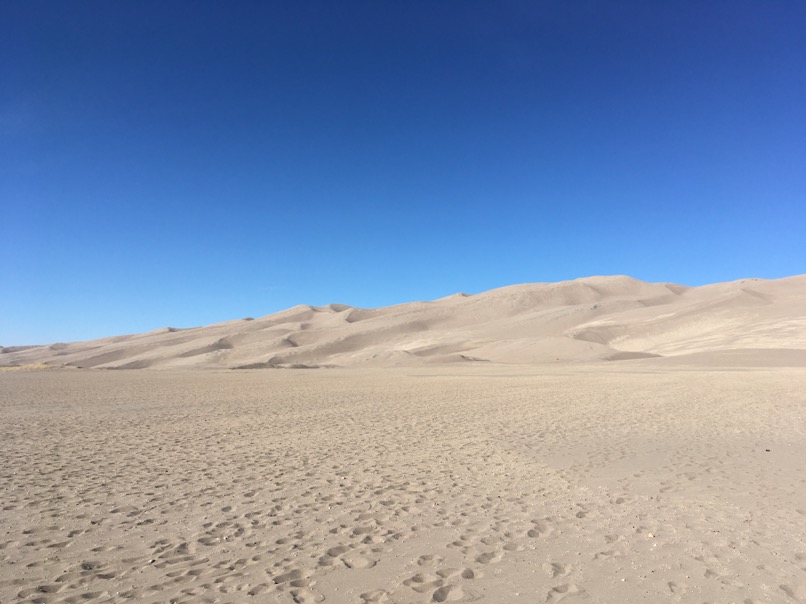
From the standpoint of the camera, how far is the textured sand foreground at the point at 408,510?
4.87m

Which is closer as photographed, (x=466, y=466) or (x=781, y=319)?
(x=466, y=466)

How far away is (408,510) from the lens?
703 cm

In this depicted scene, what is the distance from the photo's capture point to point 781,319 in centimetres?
5966

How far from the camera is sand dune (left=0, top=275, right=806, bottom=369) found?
55.3 meters

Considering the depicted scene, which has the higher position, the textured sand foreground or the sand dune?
the sand dune

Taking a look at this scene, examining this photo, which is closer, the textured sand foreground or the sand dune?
the textured sand foreground

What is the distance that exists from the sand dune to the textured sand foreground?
38.6 metres

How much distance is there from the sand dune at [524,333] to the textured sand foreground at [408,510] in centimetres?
3864

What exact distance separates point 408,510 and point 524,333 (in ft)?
251

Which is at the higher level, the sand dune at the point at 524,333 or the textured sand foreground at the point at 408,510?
the sand dune at the point at 524,333

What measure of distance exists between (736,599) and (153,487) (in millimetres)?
7656

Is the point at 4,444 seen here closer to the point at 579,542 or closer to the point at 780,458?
the point at 579,542

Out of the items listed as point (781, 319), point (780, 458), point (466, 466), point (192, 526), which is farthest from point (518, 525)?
point (781, 319)

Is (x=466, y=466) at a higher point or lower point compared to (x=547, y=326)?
lower
